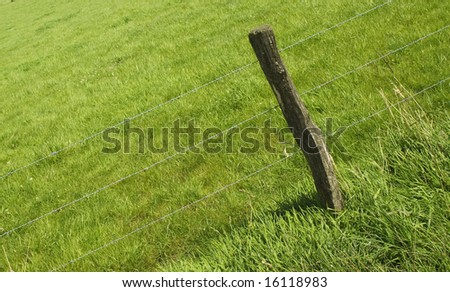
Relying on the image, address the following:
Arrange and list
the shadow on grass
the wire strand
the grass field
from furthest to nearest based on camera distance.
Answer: the wire strand < the shadow on grass < the grass field

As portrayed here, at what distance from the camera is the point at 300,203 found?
12.2ft

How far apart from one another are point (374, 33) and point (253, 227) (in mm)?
5244

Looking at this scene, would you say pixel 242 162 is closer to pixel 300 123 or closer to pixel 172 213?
pixel 172 213

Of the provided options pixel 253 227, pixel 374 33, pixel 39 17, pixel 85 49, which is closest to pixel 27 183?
pixel 253 227

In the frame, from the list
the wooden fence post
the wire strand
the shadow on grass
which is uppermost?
the wooden fence post

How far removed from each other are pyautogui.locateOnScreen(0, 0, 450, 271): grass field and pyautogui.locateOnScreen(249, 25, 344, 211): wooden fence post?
0.68ft

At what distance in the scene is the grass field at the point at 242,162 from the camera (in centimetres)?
322

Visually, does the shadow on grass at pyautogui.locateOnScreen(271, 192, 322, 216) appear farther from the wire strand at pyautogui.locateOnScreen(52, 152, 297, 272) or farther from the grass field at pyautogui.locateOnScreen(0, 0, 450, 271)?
the wire strand at pyautogui.locateOnScreen(52, 152, 297, 272)

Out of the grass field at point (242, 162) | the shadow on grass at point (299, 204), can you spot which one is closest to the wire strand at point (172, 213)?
the grass field at point (242, 162)

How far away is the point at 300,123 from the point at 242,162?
207 cm

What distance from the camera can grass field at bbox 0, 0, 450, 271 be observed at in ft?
10.6

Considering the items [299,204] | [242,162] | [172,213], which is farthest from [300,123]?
[172,213]

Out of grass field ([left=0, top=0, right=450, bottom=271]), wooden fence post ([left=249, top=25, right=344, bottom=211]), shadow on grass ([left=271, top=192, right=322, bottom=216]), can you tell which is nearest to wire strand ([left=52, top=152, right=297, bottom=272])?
grass field ([left=0, top=0, right=450, bottom=271])

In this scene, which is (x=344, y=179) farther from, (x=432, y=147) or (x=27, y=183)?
(x=27, y=183)
